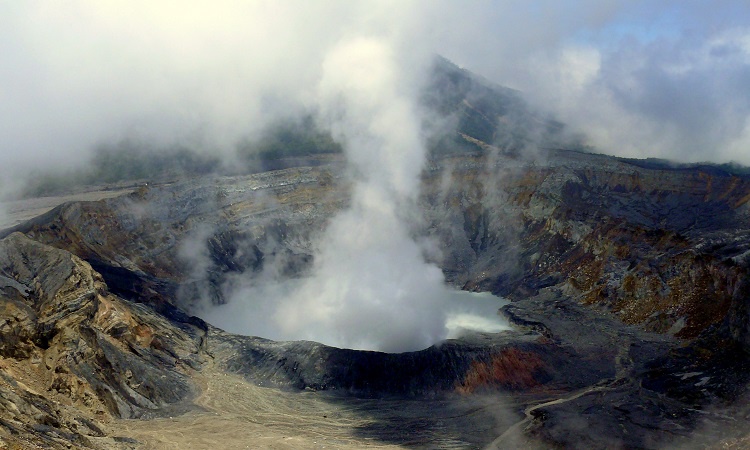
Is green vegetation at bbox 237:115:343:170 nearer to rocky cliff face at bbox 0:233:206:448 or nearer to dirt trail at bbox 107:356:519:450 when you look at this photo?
rocky cliff face at bbox 0:233:206:448

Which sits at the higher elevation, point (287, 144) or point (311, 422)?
point (287, 144)

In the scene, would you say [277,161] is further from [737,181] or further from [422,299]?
[737,181]

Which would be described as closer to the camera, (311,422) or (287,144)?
(311,422)

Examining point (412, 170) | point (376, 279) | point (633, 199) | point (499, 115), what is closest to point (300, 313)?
point (376, 279)

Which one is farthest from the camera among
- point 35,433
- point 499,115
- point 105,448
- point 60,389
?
point 499,115

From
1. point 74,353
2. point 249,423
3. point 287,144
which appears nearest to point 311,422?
point 249,423

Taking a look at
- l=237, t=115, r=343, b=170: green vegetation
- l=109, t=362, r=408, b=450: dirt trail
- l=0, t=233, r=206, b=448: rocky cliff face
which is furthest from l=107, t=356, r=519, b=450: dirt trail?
l=237, t=115, r=343, b=170: green vegetation

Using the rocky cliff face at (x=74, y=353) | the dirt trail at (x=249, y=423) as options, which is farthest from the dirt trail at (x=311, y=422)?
the rocky cliff face at (x=74, y=353)

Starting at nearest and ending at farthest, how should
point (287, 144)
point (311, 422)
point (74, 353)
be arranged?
1. point (74, 353)
2. point (311, 422)
3. point (287, 144)

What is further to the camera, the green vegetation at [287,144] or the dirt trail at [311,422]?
the green vegetation at [287,144]

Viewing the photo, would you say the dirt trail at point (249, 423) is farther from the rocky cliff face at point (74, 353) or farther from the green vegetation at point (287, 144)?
the green vegetation at point (287, 144)

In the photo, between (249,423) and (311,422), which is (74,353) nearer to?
(249,423)
